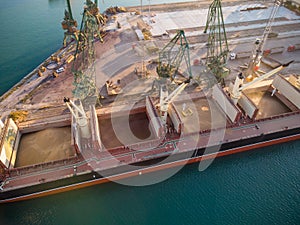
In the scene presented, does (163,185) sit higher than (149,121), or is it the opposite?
(149,121)

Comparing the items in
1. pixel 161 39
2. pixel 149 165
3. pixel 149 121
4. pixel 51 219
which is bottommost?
pixel 51 219

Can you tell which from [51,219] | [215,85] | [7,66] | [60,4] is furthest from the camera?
[60,4]

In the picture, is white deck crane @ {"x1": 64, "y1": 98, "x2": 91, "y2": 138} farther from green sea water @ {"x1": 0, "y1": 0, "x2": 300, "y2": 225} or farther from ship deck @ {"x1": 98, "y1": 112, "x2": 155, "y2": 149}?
green sea water @ {"x1": 0, "y1": 0, "x2": 300, "y2": 225}

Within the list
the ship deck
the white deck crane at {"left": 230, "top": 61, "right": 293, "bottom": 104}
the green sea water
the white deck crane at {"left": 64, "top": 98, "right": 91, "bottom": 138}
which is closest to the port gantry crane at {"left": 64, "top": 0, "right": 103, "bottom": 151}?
the white deck crane at {"left": 64, "top": 98, "right": 91, "bottom": 138}

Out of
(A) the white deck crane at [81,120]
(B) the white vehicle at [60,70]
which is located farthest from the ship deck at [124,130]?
(B) the white vehicle at [60,70]

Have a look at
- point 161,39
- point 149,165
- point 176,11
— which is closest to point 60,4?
point 176,11

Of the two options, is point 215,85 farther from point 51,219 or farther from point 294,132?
point 51,219

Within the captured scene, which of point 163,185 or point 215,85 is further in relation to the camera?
point 215,85
